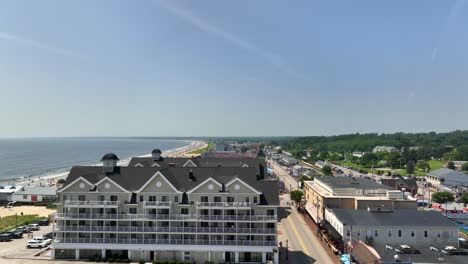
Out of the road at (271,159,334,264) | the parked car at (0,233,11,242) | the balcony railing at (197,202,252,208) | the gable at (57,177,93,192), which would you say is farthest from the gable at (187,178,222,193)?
the parked car at (0,233,11,242)

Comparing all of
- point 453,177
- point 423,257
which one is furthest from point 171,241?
point 453,177

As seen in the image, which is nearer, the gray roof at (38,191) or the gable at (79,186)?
the gable at (79,186)

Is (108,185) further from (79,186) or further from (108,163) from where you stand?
(108,163)

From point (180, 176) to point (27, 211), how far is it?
5384 centimetres

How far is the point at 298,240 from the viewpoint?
5816 centimetres

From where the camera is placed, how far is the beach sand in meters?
83.1

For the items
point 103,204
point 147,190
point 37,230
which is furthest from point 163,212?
point 37,230

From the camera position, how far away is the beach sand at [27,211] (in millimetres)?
83125

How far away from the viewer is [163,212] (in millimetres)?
49094

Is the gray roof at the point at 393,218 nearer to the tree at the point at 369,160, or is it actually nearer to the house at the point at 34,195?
the house at the point at 34,195

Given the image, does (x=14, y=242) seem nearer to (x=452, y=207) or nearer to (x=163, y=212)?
(x=163, y=212)

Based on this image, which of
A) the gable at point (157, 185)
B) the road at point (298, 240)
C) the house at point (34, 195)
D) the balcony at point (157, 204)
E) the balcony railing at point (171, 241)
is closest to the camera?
the balcony railing at point (171, 241)

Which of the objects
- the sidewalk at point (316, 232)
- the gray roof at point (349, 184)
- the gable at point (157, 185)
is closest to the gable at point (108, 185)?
the gable at point (157, 185)

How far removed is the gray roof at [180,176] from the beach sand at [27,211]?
38.2 m
